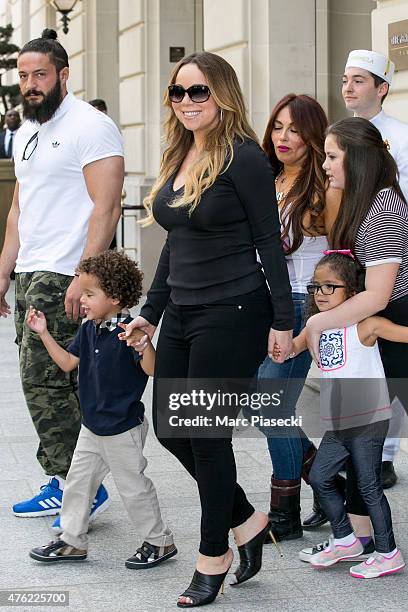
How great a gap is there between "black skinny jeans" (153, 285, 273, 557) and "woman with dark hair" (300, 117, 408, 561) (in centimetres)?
42

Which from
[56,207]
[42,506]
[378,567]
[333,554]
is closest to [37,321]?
[56,207]

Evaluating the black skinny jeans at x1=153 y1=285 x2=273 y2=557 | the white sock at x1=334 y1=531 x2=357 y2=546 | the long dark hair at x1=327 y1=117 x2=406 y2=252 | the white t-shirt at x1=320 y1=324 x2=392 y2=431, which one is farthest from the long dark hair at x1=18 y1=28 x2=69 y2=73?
the white sock at x1=334 y1=531 x2=357 y2=546

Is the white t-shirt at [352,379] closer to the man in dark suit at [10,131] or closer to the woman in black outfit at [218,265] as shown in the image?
the woman in black outfit at [218,265]

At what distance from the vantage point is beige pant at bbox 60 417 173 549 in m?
4.86

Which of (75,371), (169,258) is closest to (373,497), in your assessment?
(169,258)

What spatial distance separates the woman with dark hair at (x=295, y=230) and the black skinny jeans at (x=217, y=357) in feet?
2.42

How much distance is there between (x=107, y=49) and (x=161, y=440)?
14.4m

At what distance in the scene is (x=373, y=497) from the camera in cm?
466

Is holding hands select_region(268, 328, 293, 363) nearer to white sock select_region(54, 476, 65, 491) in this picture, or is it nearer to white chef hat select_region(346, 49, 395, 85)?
white sock select_region(54, 476, 65, 491)

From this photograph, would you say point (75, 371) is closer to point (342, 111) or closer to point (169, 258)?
point (169, 258)

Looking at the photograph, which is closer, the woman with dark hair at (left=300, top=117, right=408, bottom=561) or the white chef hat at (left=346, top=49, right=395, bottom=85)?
the woman with dark hair at (left=300, top=117, right=408, bottom=561)

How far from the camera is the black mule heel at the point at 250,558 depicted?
4551mm

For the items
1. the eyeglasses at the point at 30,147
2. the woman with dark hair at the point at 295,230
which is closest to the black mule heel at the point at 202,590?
the woman with dark hair at the point at 295,230

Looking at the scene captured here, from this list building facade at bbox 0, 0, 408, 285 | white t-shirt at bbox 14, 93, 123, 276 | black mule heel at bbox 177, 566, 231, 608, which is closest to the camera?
black mule heel at bbox 177, 566, 231, 608
